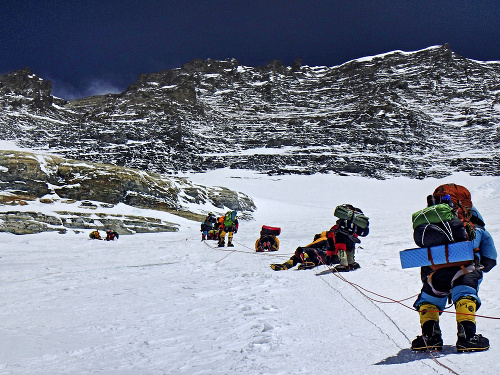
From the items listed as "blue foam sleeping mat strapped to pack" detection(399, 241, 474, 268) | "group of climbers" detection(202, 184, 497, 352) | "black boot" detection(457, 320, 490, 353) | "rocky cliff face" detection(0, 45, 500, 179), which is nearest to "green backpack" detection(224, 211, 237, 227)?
"group of climbers" detection(202, 184, 497, 352)

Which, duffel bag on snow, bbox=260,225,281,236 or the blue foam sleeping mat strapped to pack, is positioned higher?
duffel bag on snow, bbox=260,225,281,236

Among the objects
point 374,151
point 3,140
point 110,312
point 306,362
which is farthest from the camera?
point 3,140

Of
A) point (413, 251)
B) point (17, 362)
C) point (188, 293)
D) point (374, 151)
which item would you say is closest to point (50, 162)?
point (188, 293)

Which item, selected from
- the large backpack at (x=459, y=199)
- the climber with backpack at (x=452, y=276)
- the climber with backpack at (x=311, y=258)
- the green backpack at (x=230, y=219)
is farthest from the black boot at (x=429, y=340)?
the green backpack at (x=230, y=219)

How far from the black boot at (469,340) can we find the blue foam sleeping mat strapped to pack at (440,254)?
493mm

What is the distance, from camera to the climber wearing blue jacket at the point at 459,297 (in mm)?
2793

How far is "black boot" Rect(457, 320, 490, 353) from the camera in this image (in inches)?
108

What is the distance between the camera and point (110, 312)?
4613 millimetres

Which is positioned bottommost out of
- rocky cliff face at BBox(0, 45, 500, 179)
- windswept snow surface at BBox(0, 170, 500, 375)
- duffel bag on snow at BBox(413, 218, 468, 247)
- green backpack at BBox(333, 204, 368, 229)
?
windswept snow surface at BBox(0, 170, 500, 375)

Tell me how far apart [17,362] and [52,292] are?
3.21 m

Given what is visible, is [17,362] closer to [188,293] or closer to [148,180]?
[188,293]

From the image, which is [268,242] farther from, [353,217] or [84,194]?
[84,194]

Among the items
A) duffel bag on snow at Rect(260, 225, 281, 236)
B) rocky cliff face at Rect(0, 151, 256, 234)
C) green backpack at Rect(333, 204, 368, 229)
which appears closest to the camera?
green backpack at Rect(333, 204, 368, 229)

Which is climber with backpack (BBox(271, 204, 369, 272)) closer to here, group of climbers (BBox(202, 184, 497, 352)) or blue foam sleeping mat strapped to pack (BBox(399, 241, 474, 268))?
group of climbers (BBox(202, 184, 497, 352))
